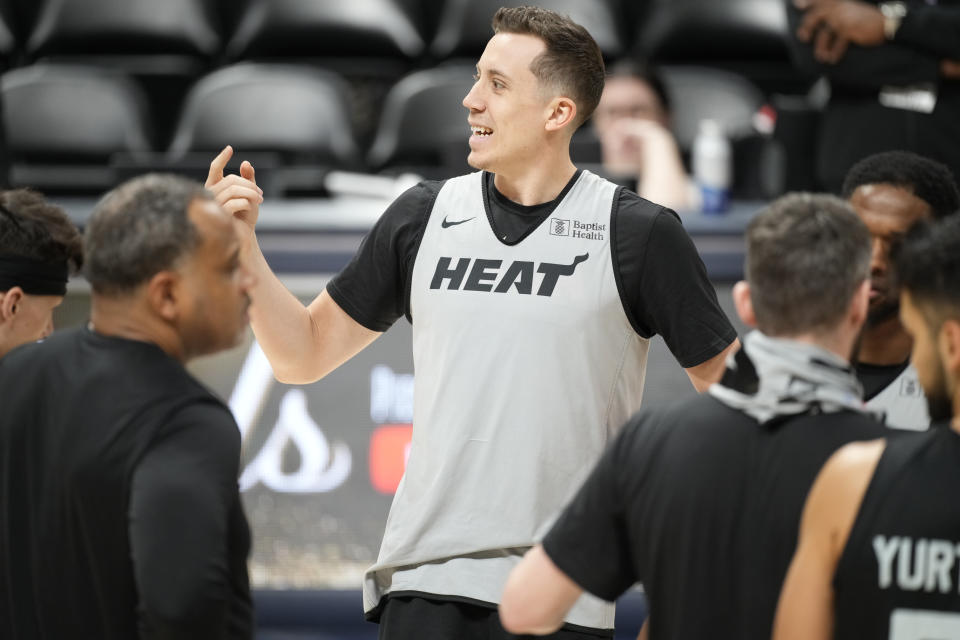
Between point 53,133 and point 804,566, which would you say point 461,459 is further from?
point 53,133

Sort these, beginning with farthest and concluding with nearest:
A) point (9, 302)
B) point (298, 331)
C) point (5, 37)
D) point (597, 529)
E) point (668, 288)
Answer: point (5, 37)
point (298, 331)
point (668, 288)
point (9, 302)
point (597, 529)

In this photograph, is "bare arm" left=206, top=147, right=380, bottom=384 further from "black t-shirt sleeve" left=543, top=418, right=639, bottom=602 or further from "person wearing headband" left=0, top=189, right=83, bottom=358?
"black t-shirt sleeve" left=543, top=418, right=639, bottom=602

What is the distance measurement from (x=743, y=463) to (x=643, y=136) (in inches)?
160

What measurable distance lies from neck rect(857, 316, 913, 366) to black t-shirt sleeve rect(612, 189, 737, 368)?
304 mm

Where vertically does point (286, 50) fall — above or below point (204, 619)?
above

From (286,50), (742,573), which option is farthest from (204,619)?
(286,50)

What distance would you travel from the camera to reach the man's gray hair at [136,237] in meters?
2.35

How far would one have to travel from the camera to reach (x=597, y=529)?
7.66ft

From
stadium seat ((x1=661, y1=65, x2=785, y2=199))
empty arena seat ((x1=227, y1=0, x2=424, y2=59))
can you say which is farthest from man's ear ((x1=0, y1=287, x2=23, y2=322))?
empty arena seat ((x1=227, y1=0, x2=424, y2=59))

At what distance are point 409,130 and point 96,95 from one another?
1.58 m

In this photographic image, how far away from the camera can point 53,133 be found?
22.7 feet

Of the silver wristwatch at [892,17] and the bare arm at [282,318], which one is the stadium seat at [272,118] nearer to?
the silver wristwatch at [892,17]

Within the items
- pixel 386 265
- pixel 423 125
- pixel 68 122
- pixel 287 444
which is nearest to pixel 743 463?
pixel 386 265

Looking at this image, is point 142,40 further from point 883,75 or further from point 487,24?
point 883,75
